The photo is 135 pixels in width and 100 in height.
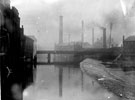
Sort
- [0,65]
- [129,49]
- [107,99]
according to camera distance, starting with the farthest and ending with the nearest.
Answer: [129,49] → [107,99] → [0,65]

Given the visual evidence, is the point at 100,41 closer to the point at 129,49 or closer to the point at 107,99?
the point at 129,49

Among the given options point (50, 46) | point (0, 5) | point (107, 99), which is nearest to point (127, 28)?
point (50, 46)

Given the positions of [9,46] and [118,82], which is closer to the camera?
[9,46]

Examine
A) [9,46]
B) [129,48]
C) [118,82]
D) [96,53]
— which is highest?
[129,48]

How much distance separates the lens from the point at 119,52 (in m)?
Answer: 37.3

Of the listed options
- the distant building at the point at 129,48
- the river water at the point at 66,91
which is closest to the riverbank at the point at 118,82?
the river water at the point at 66,91

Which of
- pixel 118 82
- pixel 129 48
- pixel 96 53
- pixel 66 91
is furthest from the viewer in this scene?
pixel 96 53

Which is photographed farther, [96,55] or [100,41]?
[100,41]

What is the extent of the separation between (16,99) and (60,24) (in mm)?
51718

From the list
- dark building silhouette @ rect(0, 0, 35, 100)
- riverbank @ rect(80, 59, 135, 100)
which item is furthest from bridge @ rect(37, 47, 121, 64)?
dark building silhouette @ rect(0, 0, 35, 100)

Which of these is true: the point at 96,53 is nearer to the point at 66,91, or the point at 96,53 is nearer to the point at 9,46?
the point at 66,91

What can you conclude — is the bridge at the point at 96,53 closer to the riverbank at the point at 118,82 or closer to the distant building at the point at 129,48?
the distant building at the point at 129,48

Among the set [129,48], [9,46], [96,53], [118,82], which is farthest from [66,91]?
[96,53]

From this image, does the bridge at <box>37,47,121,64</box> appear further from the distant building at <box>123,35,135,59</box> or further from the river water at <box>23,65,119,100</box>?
the river water at <box>23,65,119,100</box>
